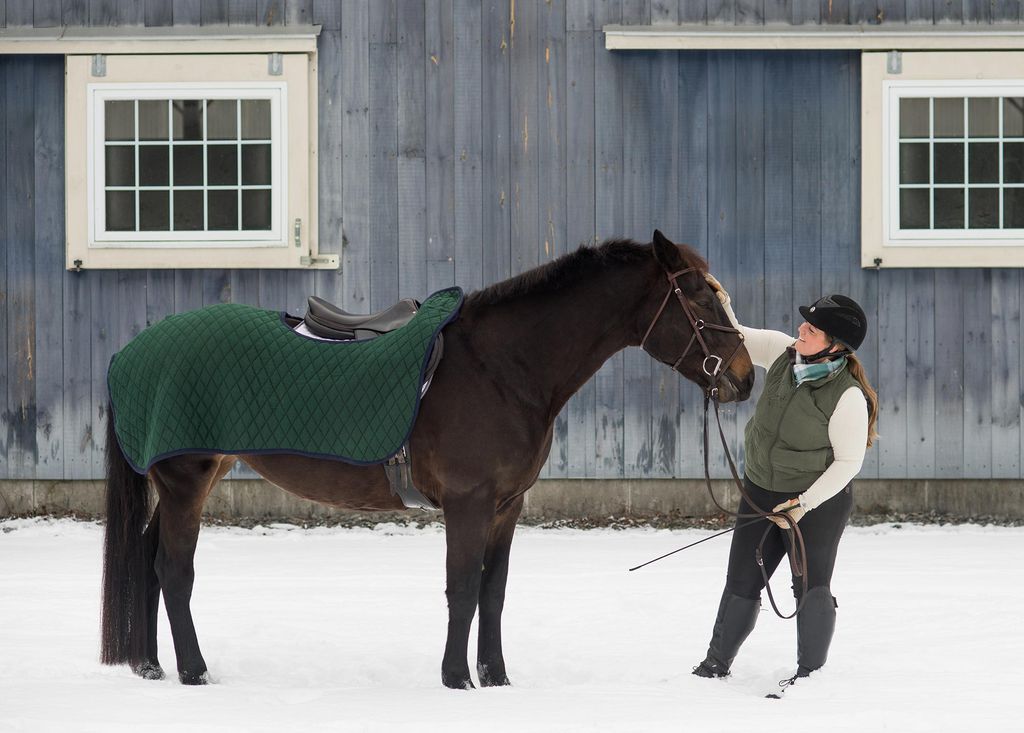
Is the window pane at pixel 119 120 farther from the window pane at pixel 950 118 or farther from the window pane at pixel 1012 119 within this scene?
the window pane at pixel 1012 119

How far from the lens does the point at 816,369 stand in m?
4.05

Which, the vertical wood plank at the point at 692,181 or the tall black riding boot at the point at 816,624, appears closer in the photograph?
the tall black riding boot at the point at 816,624

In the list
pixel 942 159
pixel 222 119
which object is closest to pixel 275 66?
pixel 222 119

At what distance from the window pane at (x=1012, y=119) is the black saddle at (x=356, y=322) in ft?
17.1

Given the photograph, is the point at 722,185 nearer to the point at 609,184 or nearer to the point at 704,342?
the point at 609,184

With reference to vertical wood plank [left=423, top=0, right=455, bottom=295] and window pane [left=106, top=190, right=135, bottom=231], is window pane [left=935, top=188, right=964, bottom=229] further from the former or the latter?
window pane [left=106, top=190, right=135, bottom=231]

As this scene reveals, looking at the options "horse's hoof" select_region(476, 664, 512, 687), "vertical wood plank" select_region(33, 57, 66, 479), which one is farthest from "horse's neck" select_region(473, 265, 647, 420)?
"vertical wood plank" select_region(33, 57, 66, 479)

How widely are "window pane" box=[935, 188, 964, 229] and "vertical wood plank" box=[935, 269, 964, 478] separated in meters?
0.34

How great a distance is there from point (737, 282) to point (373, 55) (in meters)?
2.94

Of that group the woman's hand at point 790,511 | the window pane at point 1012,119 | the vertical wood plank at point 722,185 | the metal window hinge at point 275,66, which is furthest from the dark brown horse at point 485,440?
the window pane at point 1012,119

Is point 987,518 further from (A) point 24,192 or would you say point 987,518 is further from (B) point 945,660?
(A) point 24,192

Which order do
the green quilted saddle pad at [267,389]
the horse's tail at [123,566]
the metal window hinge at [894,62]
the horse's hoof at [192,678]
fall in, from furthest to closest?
the metal window hinge at [894,62] → the horse's tail at [123,566] → the horse's hoof at [192,678] → the green quilted saddle pad at [267,389]

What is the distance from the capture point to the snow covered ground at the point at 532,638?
366cm

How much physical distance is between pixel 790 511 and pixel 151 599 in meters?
2.41
